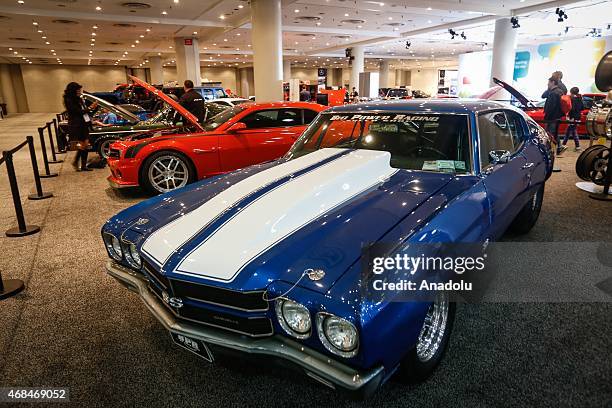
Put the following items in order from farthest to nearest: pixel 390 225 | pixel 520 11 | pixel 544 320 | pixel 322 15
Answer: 1. pixel 322 15
2. pixel 520 11
3. pixel 544 320
4. pixel 390 225

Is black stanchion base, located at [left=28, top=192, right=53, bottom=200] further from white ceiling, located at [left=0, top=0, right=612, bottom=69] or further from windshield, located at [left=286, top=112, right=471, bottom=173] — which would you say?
white ceiling, located at [left=0, top=0, right=612, bottom=69]

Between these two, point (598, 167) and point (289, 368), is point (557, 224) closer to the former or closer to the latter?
point (598, 167)

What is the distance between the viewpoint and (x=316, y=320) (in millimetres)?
1597

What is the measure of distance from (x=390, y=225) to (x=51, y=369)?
2154mm

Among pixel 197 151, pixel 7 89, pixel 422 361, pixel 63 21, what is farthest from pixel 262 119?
pixel 7 89

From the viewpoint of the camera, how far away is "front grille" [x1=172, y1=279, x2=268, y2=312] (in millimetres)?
1728

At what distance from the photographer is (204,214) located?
2318mm

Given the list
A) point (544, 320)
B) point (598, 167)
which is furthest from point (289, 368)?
point (598, 167)

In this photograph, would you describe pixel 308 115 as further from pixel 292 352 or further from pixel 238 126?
pixel 292 352

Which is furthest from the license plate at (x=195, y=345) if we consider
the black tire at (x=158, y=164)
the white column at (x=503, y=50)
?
the white column at (x=503, y=50)

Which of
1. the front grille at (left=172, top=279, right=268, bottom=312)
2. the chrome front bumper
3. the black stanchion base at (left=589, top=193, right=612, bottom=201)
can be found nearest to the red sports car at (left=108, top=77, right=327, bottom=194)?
the chrome front bumper

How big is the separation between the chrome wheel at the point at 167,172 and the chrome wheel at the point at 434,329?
15.3 ft

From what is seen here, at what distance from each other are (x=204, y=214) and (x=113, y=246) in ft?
2.22

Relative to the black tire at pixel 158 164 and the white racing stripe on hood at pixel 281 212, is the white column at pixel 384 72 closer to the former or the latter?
the black tire at pixel 158 164
